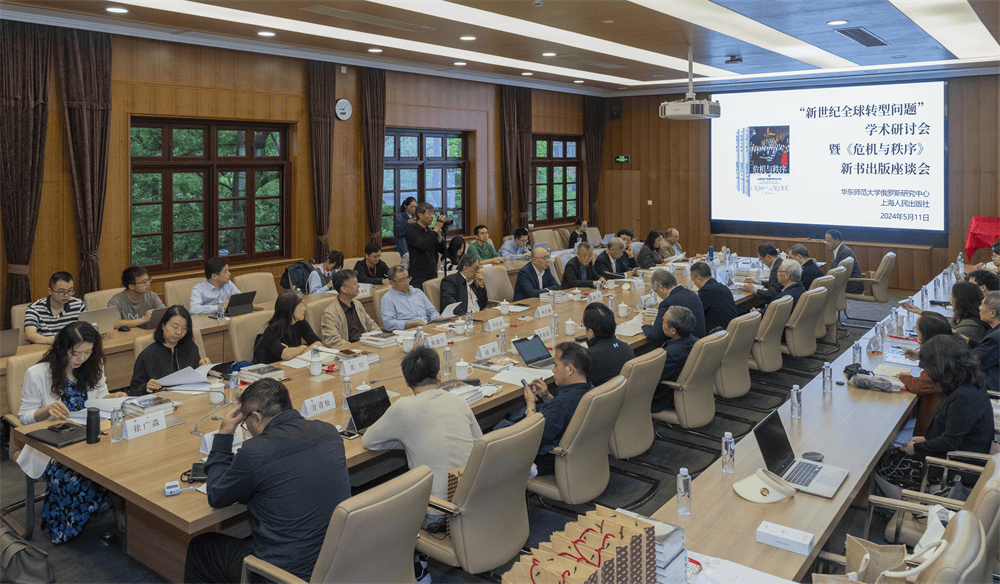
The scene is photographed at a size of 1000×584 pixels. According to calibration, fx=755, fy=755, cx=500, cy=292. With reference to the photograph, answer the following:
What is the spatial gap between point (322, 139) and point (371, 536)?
323 inches

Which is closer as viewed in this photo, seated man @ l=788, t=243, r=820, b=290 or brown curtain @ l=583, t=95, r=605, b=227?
seated man @ l=788, t=243, r=820, b=290

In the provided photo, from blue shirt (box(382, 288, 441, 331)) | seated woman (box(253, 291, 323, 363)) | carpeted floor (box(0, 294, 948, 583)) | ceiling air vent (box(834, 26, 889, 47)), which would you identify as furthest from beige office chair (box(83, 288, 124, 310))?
ceiling air vent (box(834, 26, 889, 47))

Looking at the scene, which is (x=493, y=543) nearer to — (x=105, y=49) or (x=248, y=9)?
(x=248, y=9)

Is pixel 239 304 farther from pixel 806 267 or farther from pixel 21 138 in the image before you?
pixel 806 267

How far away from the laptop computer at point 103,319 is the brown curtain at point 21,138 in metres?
2.06

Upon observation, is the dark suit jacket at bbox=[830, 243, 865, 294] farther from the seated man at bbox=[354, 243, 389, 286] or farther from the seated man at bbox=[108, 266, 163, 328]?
the seated man at bbox=[108, 266, 163, 328]

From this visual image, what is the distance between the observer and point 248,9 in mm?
7172

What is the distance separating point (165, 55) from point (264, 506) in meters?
7.10

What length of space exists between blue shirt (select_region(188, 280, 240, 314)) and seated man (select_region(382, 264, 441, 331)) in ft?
5.47

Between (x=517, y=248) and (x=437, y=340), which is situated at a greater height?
(x=517, y=248)

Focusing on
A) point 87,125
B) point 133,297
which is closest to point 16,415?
point 133,297

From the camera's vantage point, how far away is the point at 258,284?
27.5 ft

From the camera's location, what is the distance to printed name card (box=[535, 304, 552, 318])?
6.95 metres

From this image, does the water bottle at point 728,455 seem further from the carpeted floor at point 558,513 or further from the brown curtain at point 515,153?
the brown curtain at point 515,153
